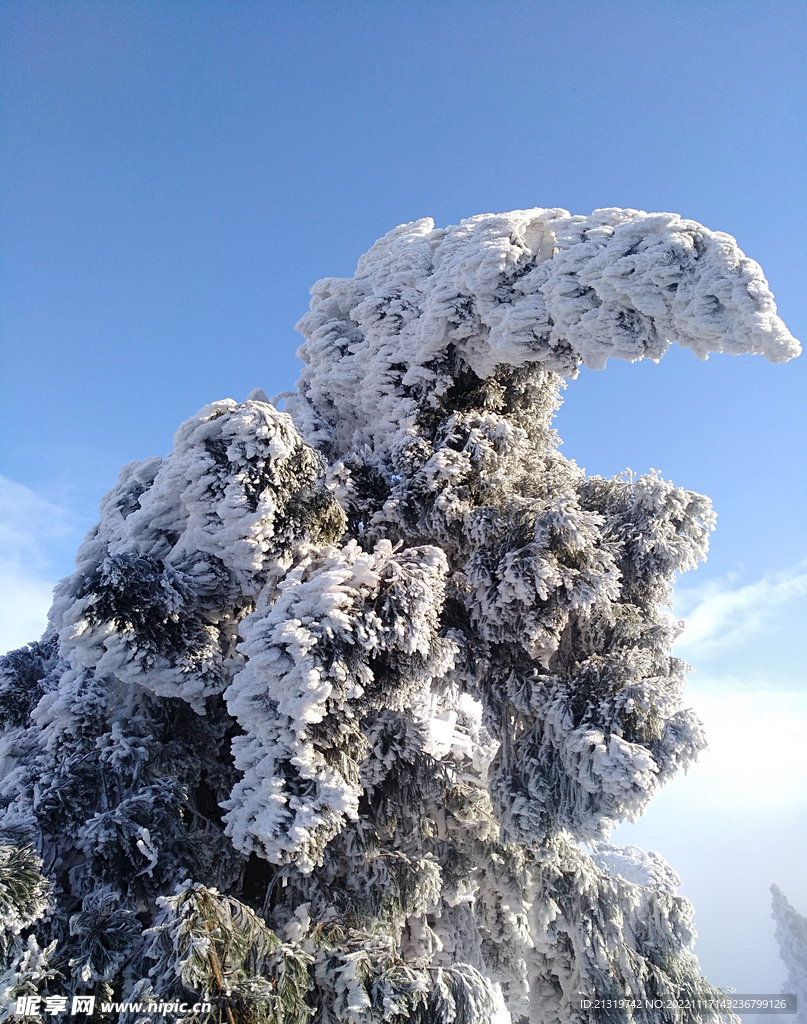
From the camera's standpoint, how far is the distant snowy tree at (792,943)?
19.7m

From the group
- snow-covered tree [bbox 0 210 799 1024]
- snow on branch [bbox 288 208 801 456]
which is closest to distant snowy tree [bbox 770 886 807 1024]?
snow-covered tree [bbox 0 210 799 1024]

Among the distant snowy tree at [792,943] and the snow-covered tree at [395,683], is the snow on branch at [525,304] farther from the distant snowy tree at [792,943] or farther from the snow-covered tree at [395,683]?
the distant snowy tree at [792,943]

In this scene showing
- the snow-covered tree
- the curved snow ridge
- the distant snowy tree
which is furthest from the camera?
the distant snowy tree

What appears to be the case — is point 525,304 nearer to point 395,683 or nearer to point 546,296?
point 546,296

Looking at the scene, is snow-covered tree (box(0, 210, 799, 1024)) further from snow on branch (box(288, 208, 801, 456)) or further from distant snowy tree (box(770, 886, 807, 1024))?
distant snowy tree (box(770, 886, 807, 1024))

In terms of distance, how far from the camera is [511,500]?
5711 mm

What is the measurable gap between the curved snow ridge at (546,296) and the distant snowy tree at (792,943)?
23.4 metres

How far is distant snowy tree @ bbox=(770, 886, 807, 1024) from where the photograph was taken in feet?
64.6

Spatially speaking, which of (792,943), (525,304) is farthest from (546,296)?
(792,943)

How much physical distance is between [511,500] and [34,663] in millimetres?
5641

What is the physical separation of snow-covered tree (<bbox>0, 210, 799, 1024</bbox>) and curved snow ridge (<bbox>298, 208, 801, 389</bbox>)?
0.10 ft

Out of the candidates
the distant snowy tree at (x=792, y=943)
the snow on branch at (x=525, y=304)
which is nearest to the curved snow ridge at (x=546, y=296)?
the snow on branch at (x=525, y=304)

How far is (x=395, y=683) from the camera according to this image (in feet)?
15.1

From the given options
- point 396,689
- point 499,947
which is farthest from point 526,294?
point 499,947
